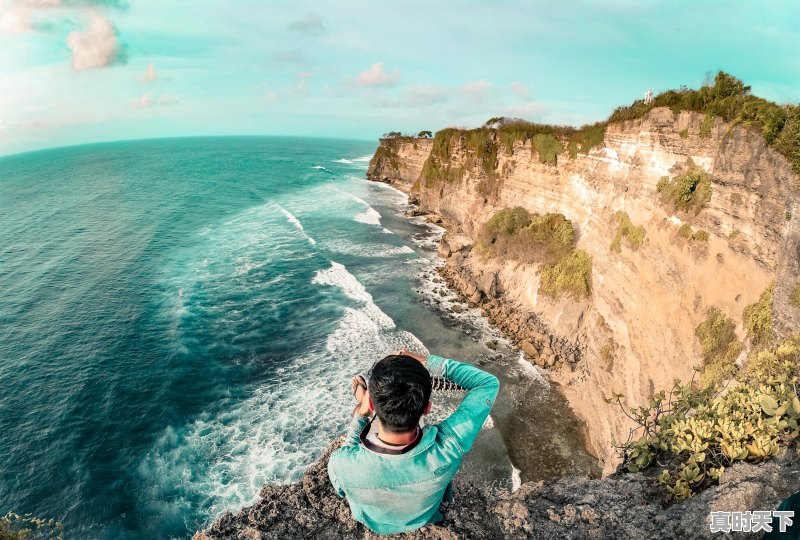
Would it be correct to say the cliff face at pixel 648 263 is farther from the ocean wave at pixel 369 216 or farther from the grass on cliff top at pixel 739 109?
the ocean wave at pixel 369 216

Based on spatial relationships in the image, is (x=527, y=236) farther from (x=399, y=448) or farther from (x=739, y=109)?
(x=399, y=448)

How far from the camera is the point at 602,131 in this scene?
24.3 m

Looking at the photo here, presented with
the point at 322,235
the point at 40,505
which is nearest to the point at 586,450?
the point at 40,505

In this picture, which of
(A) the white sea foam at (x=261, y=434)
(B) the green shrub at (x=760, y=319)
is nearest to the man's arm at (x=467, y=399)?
Answer: (B) the green shrub at (x=760, y=319)

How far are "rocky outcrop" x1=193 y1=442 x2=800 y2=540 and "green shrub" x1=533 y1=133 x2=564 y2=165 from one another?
28784mm

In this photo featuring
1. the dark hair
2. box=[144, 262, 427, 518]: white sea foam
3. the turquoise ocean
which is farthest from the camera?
the turquoise ocean

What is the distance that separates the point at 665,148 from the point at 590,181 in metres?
7.96

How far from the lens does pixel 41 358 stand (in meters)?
22.4

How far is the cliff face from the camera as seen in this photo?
1203 cm

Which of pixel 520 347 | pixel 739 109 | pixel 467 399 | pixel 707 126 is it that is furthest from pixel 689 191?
pixel 467 399

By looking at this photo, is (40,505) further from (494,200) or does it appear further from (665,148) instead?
(494,200)

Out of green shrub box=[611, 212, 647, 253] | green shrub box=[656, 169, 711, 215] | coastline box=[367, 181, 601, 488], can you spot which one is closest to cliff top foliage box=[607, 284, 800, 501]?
coastline box=[367, 181, 601, 488]

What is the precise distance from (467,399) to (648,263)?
18.3 meters

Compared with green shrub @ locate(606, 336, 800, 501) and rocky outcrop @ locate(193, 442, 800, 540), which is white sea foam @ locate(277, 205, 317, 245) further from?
green shrub @ locate(606, 336, 800, 501)
